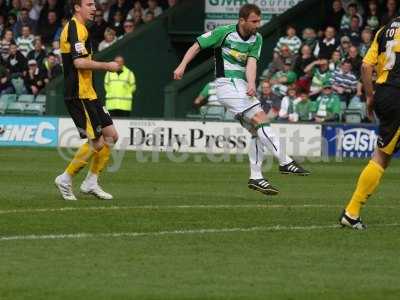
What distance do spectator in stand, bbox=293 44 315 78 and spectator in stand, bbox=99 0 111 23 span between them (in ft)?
22.3

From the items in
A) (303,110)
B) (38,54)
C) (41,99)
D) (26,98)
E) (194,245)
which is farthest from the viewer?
(38,54)

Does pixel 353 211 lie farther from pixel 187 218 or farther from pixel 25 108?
pixel 25 108

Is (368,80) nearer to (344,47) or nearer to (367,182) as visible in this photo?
(367,182)

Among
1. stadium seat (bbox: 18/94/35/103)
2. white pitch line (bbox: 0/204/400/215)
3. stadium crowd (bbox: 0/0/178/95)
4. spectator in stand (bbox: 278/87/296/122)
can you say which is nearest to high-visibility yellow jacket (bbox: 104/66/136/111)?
stadium seat (bbox: 18/94/35/103)

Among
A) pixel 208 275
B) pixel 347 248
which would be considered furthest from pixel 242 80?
pixel 208 275

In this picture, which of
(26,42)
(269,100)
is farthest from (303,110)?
(26,42)

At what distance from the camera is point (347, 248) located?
10.4 m

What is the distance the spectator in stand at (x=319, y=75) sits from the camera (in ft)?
91.6

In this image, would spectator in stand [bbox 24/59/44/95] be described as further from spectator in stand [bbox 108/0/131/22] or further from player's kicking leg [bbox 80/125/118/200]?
player's kicking leg [bbox 80/125/118/200]

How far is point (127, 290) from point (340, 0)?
2263 cm

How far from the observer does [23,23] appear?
34.1 meters

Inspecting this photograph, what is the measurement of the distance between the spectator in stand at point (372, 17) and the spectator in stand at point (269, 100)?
8.93ft

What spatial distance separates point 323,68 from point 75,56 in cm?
1479

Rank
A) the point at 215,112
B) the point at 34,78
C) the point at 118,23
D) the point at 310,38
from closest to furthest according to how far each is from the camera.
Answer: the point at 215,112, the point at 310,38, the point at 34,78, the point at 118,23
